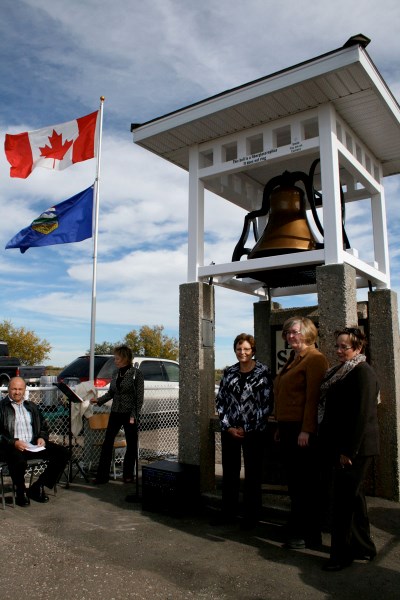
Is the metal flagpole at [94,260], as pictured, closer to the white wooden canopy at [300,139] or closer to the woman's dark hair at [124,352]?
the woman's dark hair at [124,352]

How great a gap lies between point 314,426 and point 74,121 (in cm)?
770

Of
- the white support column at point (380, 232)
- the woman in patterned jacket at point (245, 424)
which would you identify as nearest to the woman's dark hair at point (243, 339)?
the woman in patterned jacket at point (245, 424)

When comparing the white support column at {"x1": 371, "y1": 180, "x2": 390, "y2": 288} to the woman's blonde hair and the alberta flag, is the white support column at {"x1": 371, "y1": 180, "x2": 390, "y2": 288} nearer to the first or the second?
the woman's blonde hair

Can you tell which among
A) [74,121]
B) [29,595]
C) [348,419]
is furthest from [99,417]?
[74,121]

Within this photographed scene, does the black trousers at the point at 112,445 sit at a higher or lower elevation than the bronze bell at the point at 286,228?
lower

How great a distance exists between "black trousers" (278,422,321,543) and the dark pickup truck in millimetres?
9815

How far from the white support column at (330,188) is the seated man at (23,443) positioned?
3.70 meters

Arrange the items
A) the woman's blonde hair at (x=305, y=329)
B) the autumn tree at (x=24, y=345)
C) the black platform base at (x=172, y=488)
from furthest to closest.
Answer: the autumn tree at (x=24, y=345)
the black platform base at (x=172, y=488)
the woman's blonde hair at (x=305, y=329)

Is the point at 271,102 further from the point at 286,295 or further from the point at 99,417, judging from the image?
the point at 99,417

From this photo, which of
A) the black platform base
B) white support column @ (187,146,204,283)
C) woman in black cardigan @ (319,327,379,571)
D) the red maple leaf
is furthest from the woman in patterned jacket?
the red maple leaf

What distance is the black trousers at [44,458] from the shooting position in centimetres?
523

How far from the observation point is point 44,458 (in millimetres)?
5535

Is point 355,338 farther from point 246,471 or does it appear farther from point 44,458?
point 44,458

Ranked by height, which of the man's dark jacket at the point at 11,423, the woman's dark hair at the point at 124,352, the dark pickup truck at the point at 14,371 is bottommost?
the man's dark jacket at the point at 11,423
